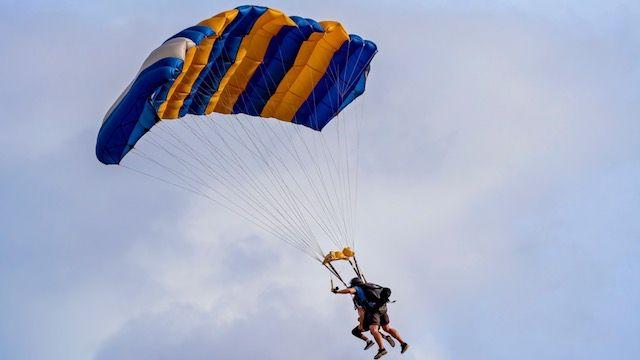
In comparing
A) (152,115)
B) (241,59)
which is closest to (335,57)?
(241,59)

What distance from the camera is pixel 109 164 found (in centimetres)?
2428

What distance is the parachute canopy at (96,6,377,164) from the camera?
923 inches

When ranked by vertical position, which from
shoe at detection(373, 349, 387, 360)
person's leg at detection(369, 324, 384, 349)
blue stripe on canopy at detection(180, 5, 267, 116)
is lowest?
shoe at detection(373, 349, 387, 360)

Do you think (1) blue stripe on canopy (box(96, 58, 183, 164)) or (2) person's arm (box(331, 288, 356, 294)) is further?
(1) blue stripe on canopy (box(96, 58, 183, 164))

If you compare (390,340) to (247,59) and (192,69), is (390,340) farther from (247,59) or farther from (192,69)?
(247,59)

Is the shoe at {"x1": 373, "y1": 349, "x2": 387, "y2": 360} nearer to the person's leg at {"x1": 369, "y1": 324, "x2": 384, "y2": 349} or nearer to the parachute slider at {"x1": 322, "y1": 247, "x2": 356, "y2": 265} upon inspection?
the person's leg at {"x1": 369, "y1": 324, "x2": 384, "y2": 349}

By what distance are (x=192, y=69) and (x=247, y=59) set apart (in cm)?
200

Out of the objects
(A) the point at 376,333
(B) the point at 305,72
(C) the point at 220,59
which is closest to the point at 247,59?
(C) the point at 220,59

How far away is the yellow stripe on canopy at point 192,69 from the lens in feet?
78.6

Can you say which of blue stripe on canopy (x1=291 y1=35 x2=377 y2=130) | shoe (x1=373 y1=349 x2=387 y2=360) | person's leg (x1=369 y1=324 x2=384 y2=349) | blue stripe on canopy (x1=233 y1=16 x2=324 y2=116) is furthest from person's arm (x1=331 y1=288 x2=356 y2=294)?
blue stripe on canopy (x1=233 y1=16 x2=324 y2=116)

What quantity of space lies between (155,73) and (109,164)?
9.39 ft

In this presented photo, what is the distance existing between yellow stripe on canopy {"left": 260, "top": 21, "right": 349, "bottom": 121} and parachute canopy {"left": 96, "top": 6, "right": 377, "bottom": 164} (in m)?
0.03

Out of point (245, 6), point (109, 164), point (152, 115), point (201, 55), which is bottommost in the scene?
point (109, 164)

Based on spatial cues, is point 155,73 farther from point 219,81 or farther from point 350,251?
point 350,251
